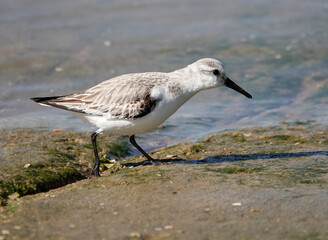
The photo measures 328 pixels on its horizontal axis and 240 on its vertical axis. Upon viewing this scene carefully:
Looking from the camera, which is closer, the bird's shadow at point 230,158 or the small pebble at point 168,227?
the small pebble at point 168,227

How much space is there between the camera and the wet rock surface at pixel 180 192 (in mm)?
5086

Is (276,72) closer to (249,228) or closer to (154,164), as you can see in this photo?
(154,164)

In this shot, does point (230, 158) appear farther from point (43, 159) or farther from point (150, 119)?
point (43, 159)

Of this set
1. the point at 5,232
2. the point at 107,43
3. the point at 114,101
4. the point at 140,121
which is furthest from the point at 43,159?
the point at 107,43

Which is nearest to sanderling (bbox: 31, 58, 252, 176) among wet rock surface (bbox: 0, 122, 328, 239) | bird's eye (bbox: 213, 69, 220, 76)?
bird's eye (bbox: 213, 69, 220, 76)

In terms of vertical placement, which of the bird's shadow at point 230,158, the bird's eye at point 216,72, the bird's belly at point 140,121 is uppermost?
the bird's eye at point 216,72

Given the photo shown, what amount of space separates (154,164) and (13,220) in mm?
2699

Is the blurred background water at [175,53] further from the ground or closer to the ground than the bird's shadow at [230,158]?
further from the ground

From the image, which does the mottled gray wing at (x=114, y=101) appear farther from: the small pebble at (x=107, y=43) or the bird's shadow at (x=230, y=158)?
the small pebble at (x=107, y=43)

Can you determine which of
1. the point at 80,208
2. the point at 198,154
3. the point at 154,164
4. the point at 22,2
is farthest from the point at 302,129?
the point at 22,2

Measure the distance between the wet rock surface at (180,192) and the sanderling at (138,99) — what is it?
652 millimetres

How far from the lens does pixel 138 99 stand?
7.37 m

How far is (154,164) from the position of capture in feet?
25.1

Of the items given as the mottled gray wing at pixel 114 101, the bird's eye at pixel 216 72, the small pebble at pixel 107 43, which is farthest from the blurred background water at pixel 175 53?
the bird's eye at pixel 216 72
